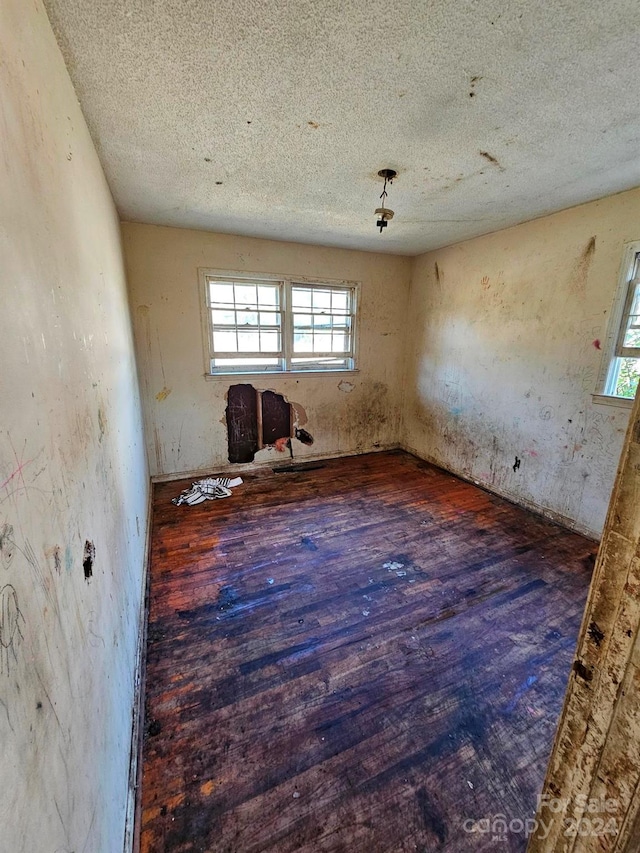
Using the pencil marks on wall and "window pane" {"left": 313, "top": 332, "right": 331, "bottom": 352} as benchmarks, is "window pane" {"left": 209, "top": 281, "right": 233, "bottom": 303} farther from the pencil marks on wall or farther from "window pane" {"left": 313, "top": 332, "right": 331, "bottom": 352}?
the pencil marks on wall

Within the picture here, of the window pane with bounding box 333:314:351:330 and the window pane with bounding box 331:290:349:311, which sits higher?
the window pane with bounding box 331:290:349:311

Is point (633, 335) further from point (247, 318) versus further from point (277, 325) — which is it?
point (247, 318)

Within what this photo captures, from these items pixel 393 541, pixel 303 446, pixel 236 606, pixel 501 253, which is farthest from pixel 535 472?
pixel 236 606

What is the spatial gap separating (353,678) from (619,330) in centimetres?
294

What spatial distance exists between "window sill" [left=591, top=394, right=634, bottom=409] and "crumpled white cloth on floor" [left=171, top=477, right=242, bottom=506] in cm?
332

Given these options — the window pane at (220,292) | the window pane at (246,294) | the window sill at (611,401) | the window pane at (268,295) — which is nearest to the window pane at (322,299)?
the window pane at (268,295)

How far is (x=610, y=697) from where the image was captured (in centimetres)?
57

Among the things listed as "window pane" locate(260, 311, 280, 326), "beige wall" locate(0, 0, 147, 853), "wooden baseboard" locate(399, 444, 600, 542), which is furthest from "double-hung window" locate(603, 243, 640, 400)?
"beige wall" locate(0, 0, 147, 853)

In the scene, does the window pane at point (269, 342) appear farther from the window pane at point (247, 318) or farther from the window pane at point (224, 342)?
the window pane at point (224, 342)

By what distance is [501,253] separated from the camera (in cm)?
330

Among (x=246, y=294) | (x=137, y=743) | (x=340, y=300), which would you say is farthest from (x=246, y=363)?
(x=137, y=743)

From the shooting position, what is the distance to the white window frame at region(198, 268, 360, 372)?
141 inches

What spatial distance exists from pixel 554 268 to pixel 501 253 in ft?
1.92

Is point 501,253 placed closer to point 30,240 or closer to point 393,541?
point 393,541
